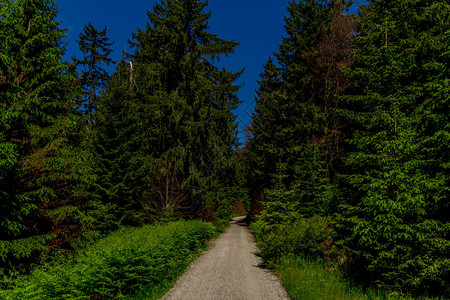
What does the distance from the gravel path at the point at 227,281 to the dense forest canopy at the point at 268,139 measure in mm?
1700

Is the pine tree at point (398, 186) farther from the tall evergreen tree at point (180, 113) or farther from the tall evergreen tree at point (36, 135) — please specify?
the tall evergreen tree at point (180, 113)

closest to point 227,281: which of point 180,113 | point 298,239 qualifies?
point 298,239

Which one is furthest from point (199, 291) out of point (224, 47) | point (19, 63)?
point (224, 47)

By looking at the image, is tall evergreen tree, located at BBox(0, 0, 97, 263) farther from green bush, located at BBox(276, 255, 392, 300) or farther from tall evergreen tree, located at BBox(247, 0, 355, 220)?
tall evergreen tree, located at BBox(247, 0, 355, 220)

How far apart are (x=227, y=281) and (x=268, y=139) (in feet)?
56.9

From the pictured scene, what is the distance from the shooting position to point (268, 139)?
24.2 metres

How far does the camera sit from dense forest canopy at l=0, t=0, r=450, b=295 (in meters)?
6.30

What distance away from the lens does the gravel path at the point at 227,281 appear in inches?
279

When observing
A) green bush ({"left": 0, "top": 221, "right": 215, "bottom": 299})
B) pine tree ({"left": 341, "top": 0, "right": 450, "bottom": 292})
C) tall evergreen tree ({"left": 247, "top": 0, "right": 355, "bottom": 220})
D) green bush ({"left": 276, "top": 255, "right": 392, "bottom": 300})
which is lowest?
green bush ({"left": 276, "top": 255, "right": 392, "bottom": 300})

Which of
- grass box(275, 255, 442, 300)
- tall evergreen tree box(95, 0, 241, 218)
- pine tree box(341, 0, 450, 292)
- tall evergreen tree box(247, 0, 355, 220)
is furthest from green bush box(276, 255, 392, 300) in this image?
tall evergreen tree box(95, 0, 241, 218)

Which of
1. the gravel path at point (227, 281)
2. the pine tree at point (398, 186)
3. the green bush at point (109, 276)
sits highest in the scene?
the pine tree at point (398, 186)

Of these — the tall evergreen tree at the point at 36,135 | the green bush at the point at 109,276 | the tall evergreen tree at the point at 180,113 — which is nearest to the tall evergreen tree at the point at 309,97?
the tall evergreen tree at the point at 180,113

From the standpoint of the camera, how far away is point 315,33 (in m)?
19.8

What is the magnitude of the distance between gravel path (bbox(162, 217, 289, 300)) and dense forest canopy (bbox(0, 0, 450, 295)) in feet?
5.58
